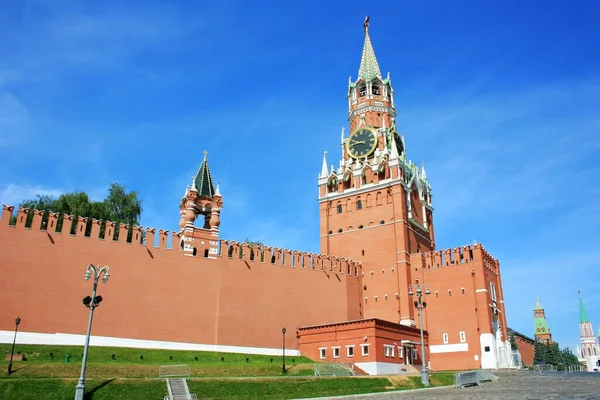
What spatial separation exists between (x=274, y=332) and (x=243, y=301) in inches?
135

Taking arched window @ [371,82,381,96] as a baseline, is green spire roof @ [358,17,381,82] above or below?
above

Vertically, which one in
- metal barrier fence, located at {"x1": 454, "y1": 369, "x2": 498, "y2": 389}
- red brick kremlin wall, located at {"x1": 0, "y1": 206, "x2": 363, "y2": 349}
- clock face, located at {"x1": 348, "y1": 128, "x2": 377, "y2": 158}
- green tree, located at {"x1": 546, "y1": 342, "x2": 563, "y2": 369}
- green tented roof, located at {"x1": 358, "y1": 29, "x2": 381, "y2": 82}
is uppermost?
green tented roof, located at {"x1": 358, "y1": 29, "x2": 381, "y2": 82}

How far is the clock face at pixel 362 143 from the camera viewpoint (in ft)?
178

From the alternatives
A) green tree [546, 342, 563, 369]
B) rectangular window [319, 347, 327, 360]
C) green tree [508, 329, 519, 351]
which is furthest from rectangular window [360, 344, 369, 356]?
green tree [546, 342, 563, 369]

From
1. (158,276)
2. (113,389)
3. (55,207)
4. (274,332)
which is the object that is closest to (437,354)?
(274,332)

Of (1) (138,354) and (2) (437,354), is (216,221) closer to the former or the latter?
(1) (138,354)

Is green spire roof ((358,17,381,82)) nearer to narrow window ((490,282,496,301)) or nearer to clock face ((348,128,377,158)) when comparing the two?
clock face ((348,128,377,158))

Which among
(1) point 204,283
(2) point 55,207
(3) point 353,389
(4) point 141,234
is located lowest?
(3) point 353,389

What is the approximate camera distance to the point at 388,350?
38719mm

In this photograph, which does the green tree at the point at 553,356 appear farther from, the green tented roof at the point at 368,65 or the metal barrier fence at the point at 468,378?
the metal barrier fence at the point at 468,378

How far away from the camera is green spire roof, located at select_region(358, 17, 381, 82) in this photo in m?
58.9

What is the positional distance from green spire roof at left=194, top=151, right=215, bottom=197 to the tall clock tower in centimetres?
1440

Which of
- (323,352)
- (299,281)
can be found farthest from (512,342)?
(299,281)

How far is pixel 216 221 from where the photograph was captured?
40.7 meters
